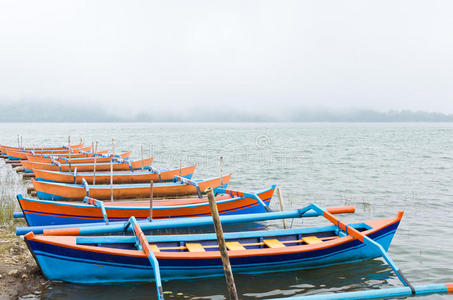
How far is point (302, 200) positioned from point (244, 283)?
1146 cm

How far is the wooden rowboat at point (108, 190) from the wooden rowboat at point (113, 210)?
171 centimetres

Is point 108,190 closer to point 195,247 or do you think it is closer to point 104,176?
point 104,176

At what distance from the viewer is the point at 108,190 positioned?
15719mm

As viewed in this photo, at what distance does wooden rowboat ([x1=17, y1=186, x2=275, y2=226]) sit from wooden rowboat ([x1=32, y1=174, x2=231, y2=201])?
1707 mm

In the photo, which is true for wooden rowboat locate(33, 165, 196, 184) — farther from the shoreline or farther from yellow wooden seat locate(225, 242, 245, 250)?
yellow wooden seat locate(225, 242, 245, 250)

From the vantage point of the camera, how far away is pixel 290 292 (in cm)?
844

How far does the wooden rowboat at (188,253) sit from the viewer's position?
772 centimetres

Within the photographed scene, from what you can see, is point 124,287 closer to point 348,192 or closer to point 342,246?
point 342,246

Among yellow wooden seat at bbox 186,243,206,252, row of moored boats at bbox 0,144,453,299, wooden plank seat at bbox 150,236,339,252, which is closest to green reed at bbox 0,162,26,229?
row of moored boats at bbox 0,144,453,299

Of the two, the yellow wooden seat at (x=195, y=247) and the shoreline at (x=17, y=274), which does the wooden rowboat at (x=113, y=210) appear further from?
the yellow wooden seat at (x=195, y=247)

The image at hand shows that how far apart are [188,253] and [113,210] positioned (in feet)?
14.9

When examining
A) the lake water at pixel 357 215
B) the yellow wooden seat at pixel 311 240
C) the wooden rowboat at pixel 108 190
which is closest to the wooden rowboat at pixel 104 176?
the wooden rowboat at pixel 108 190

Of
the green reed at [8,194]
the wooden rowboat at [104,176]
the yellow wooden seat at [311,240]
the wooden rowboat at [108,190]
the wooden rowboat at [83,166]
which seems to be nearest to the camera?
the yellow wooden seat at [311,240]

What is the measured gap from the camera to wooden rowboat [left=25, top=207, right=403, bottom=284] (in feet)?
25.3
